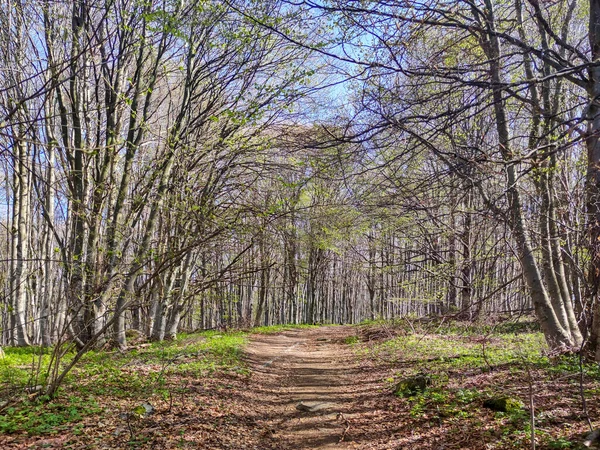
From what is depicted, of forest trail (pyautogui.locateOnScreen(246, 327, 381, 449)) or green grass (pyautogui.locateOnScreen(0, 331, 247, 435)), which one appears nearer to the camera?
green grass (pyautogui.locateOnScreen(0, 331, 247, 435))

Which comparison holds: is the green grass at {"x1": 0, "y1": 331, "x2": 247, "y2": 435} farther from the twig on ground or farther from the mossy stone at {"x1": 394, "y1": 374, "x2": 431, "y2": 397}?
the mossy stone at {"x1": 394, "y1": 374, "x2": 431, "y2": 397}

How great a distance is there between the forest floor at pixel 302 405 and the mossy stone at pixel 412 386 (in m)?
0.15

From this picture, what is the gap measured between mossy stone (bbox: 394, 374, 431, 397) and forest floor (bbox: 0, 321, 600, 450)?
15 cm

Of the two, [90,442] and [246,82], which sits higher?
[246,82]

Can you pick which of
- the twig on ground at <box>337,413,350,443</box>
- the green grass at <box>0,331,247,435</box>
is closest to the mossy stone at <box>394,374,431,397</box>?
the twig on ground at <box>337,413,350,443</box>

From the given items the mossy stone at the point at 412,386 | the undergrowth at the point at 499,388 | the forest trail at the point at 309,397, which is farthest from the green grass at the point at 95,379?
the undergrowth at the point at 499,388

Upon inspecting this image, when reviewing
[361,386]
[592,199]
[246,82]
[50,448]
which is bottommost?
[361,386]

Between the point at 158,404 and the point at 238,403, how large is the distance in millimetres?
1193

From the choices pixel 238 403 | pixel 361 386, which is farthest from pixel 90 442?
pixel 361 386

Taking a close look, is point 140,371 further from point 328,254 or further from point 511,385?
point 328,254

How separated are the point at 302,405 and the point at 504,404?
9.00 feet

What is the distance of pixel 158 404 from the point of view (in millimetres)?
5262

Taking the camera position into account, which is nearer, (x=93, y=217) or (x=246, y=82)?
(x=93, y=217)

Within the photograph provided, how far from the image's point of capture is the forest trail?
4.97 m
